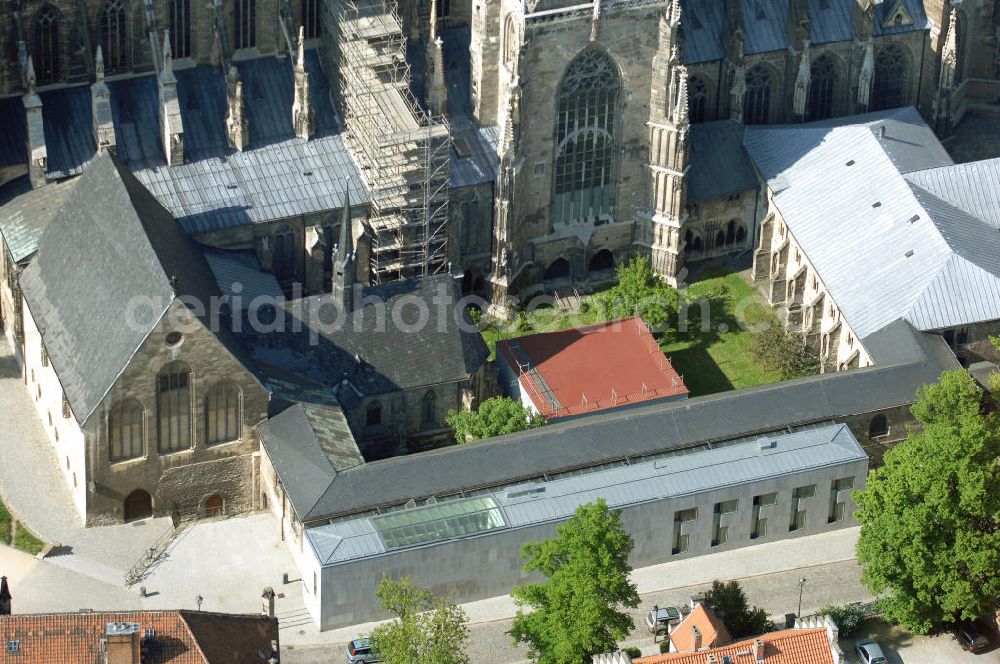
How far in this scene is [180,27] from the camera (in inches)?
6580

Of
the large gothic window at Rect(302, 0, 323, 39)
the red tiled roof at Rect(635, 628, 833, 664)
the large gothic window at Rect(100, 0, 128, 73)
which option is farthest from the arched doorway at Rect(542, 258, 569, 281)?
the red tiled roof at Rect(635, 628, 833, 664)

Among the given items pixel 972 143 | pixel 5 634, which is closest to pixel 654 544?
pixel 5 634

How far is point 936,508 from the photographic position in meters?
143

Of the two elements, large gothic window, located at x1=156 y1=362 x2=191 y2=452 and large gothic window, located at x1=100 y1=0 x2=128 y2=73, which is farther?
large gothic window, located at x1=100 y1=0 x2=128 y2=73

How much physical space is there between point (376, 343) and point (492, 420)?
29.7ft

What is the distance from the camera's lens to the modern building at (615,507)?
145000mm

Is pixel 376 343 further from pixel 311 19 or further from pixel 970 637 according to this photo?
pixel 970 637

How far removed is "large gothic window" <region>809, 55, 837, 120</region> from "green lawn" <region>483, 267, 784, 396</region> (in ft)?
51.1

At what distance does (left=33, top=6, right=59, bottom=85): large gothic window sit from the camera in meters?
163

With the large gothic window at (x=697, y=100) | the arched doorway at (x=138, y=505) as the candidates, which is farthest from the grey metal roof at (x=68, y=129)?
the large gothic window at (x=697, y=100)

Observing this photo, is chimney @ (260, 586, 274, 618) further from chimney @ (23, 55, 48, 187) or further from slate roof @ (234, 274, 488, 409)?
chimney @ (23, 55, 48, 187)

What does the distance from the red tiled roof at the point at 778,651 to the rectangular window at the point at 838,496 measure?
19.7 meters

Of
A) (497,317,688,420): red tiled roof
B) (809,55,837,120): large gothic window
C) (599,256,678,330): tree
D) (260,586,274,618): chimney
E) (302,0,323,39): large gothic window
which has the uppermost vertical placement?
(302,0,323,39): large gothic window

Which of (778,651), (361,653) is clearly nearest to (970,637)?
(778,651)
